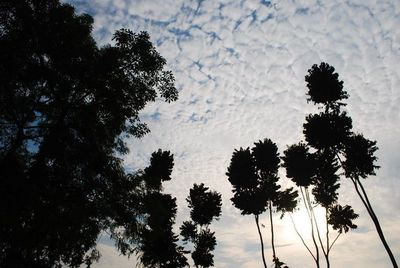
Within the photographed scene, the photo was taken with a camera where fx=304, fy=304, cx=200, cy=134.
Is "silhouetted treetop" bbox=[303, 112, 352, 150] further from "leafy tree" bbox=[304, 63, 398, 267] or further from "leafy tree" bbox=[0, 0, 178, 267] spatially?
"leafy tree" bbox=[0, 0, 178, 267]

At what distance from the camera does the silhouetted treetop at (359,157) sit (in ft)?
97.2

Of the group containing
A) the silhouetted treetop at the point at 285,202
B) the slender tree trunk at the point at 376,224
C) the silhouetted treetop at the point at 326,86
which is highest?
the silhouetted treetop at the point at 326,86

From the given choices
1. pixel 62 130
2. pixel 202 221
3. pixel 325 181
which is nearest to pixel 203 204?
pixel 202 221

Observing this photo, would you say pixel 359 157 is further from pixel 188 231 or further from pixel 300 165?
pixel 188 231

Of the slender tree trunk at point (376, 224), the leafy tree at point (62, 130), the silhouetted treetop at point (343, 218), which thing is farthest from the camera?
the silhouetted treetop at point (343, 218)

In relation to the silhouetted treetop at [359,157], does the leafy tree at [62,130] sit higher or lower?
lower

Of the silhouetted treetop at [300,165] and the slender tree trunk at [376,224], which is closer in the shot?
the slender tree trunk at [376,224]

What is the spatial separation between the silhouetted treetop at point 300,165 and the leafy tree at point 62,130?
77.9 ft

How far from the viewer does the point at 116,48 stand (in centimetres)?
1495

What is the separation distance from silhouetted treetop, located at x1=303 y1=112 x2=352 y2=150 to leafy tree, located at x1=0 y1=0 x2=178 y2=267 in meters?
20.5

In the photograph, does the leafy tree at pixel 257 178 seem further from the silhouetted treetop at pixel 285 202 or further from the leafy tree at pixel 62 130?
the leafy tree at pixel 62 130

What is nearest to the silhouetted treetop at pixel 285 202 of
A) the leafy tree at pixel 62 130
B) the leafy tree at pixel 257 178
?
the leafy tree at pixel 257 178

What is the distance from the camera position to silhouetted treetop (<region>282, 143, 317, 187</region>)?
34000mm

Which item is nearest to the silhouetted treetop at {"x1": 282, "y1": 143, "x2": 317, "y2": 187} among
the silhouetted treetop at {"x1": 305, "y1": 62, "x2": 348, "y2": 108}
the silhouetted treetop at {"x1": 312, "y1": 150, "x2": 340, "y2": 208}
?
the silhouetted treetop at {"x1": 312, "y1": 150, "x2": 340, "y2": 208}
